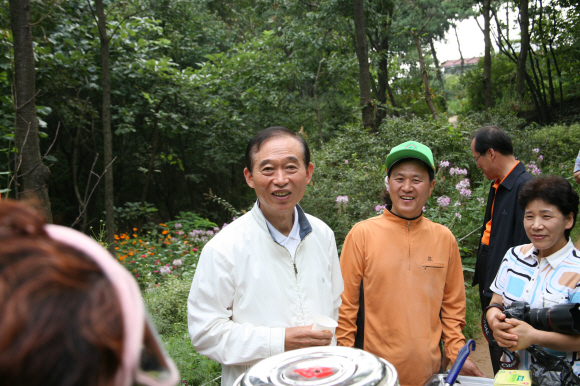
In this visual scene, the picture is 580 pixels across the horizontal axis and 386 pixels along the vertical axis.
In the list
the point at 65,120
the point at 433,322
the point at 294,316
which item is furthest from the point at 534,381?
the point at 65,120

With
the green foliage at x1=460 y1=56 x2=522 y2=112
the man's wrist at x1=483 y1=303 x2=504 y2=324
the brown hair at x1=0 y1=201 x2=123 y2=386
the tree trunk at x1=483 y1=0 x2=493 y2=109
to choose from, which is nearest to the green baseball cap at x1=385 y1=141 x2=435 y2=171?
the man's wrist at x1=483 y1=303 x2=504 y2=324

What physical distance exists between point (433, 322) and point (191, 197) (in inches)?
355

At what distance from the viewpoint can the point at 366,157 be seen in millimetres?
8039

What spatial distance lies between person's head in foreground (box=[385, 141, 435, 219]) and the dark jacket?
1072mm

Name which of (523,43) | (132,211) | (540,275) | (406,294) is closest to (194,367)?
(406,294)

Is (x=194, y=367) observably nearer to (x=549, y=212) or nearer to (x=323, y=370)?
(x=323, y=370)

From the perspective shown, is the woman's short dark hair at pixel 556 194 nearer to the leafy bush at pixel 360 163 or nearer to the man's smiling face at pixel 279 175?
the man's smiling face at pixel 279 175

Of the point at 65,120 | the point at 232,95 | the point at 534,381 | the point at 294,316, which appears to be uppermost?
the point at 232,95

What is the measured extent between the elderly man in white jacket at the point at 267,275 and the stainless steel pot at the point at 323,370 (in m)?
0.38

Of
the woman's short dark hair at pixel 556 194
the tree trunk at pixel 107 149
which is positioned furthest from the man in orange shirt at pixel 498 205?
the tree trunk at pixel 107 149

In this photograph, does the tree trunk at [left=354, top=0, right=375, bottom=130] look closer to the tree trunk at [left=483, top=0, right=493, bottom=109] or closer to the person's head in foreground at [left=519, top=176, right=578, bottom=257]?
the person's head in foreground at [left=519, top=176, right=578, bottom=257]

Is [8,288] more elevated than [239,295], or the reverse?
[8,288]

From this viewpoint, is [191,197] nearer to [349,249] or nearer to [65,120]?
[65,120]

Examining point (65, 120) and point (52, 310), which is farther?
point (65, 120)
